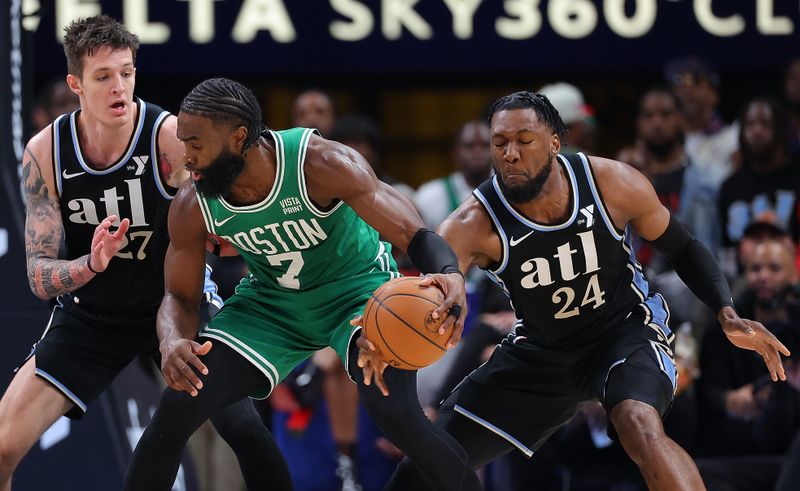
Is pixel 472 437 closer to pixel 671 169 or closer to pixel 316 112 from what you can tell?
pixel 671 169

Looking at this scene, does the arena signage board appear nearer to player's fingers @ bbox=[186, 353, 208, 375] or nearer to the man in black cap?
the man in black cap

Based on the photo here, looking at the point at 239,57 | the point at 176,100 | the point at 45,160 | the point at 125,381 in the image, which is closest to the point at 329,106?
the point at 239,57

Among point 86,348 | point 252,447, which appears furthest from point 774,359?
point 86,348

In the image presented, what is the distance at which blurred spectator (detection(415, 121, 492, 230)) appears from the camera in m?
8.53

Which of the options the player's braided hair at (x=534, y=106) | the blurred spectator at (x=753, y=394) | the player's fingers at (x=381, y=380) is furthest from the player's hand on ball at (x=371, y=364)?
the blurred spectator at (x=753, y=394)

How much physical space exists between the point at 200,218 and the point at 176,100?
5.34 metres

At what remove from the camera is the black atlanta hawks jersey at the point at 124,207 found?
5.71 m

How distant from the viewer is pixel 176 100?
34.6ft

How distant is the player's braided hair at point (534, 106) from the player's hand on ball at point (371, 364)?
44.7 inches

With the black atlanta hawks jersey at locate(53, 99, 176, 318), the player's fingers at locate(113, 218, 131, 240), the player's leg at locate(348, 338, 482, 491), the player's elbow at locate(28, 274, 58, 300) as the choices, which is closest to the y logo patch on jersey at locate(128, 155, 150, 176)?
the black atlanta hawks jersey at locate(53, 99, 176, 318)

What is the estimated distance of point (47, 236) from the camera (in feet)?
18.5

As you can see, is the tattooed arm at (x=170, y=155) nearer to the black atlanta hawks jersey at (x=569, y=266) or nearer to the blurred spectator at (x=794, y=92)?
the black atlanta hawks jersey at (x=569, y=266)

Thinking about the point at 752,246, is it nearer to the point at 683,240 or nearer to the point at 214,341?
the point at 683,240

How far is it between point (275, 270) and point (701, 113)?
14.7ft
